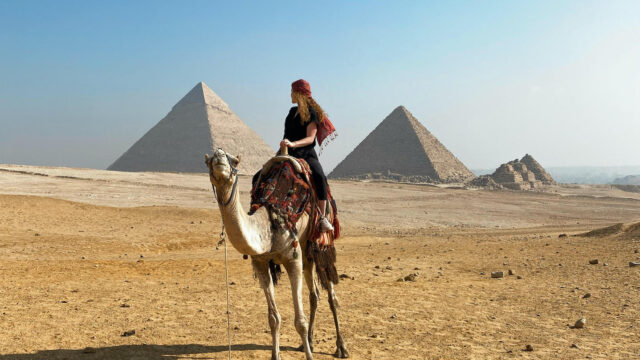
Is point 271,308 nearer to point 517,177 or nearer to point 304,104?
point 304,104

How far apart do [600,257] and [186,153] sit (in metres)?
84.2

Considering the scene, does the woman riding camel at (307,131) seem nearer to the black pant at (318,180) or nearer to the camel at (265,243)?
the black pant at (318,180)

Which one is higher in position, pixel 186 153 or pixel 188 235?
pixel 186 153

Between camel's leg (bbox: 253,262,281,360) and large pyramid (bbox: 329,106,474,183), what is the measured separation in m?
66.1

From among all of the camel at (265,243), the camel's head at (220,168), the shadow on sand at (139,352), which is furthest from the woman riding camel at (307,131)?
the shadow on sand at (139,352)

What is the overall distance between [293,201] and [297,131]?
89 cm

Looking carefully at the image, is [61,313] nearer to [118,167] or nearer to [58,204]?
[58,204]

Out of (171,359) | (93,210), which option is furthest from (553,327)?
(93,210)

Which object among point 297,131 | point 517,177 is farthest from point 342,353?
point 517,177

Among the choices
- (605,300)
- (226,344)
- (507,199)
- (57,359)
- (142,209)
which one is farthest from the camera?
(507,199)

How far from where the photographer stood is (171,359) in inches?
177

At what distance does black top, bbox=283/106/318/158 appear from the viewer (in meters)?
4.83

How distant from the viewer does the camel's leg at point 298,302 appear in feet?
13.3

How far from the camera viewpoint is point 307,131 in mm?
4820
